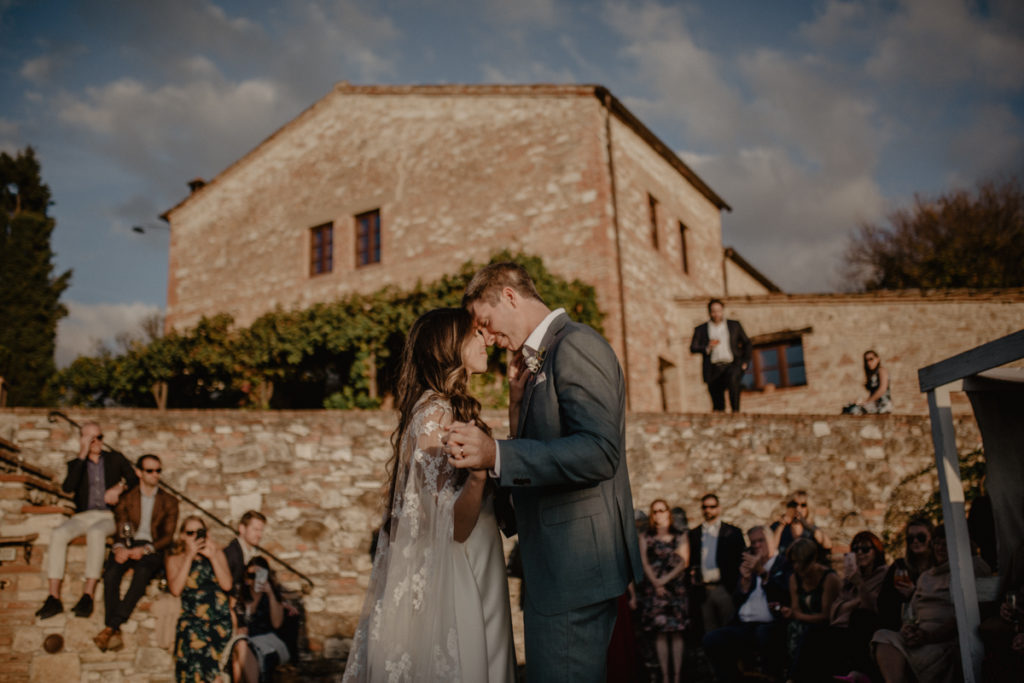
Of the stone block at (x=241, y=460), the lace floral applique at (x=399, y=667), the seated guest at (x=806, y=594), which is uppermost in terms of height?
the stone block at (x=241, y=460)

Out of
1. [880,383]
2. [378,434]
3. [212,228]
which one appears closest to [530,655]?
[378,434]

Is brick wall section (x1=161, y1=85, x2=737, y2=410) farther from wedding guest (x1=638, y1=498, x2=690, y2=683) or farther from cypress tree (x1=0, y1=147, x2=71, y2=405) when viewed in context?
cypress tree (x1=0, y1=147, x2=71, y2=405)

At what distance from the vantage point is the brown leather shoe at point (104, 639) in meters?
6.84

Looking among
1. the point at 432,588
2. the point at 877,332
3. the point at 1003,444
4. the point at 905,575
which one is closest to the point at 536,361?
Answer: the point at 432,588

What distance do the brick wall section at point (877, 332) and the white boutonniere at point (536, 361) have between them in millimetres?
12706

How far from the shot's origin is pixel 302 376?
16.1 m

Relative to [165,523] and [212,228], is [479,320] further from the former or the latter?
[212,228]

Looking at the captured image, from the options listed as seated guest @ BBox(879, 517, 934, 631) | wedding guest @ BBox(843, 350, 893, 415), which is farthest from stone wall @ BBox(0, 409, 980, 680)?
seated guest @ BBox(879, 517, 934, 631)

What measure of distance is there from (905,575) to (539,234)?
1047 centimetres

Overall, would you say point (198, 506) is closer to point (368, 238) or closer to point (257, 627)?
point (257, 627)

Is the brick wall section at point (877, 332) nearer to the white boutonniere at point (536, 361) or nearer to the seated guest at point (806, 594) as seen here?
the seated guest at point (806, 594)

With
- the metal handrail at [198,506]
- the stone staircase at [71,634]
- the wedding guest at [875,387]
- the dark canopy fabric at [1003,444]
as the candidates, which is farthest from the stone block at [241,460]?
the wedding guest at [875,387]

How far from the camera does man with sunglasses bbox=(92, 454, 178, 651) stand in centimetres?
696

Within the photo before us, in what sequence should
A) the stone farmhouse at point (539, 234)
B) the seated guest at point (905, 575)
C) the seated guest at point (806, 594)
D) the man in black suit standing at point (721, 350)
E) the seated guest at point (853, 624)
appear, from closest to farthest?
the seated guest at point (905, 575) < the seated guest at point (853, 624) < the seated guest at point (806, 594) < the man in black suit standing at point (721, 350) < the stone farmhouse at point (539, 234)
